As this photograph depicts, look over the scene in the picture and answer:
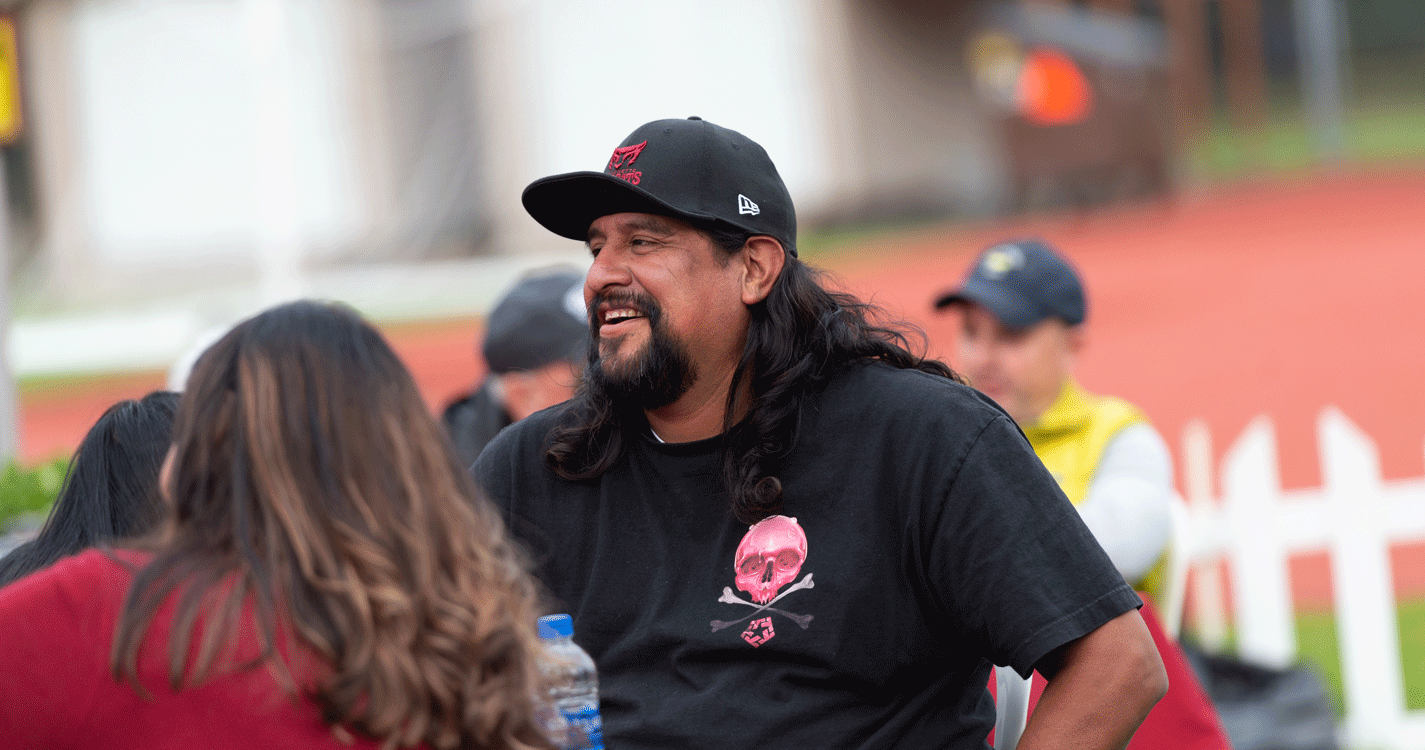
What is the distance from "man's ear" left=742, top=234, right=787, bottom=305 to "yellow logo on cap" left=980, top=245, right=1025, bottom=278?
138cm

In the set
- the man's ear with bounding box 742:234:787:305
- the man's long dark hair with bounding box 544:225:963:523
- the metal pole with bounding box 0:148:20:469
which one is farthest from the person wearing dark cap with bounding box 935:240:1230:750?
the metal pole with bounding box 0:148:20:469

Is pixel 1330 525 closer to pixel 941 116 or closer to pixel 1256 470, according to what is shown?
pixel 1256 470

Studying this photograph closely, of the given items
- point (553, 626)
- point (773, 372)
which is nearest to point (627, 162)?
point (773, 372)

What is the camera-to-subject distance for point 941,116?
28469 mm

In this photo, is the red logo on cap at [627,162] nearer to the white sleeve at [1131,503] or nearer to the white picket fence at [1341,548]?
the white sleeve at [1131,503]

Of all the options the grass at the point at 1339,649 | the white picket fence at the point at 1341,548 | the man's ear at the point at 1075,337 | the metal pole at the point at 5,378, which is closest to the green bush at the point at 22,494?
the metal pole at the point at 5,378

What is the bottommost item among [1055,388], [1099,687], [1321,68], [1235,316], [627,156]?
[1235,316]

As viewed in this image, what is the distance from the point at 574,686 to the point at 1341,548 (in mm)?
4103

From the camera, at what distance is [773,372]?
247cm

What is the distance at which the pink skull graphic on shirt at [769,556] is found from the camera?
7.42ft

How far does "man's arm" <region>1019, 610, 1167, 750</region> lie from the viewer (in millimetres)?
2174

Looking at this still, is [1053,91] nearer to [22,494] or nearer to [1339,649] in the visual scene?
[1339,649]

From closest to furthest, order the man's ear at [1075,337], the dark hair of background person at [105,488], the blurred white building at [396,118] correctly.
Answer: the dark hair of background person at [105,488] < the man's ear at [1075,337] < the blurred white building at [396,118]

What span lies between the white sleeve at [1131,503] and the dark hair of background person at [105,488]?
Result: 6.63 feet
